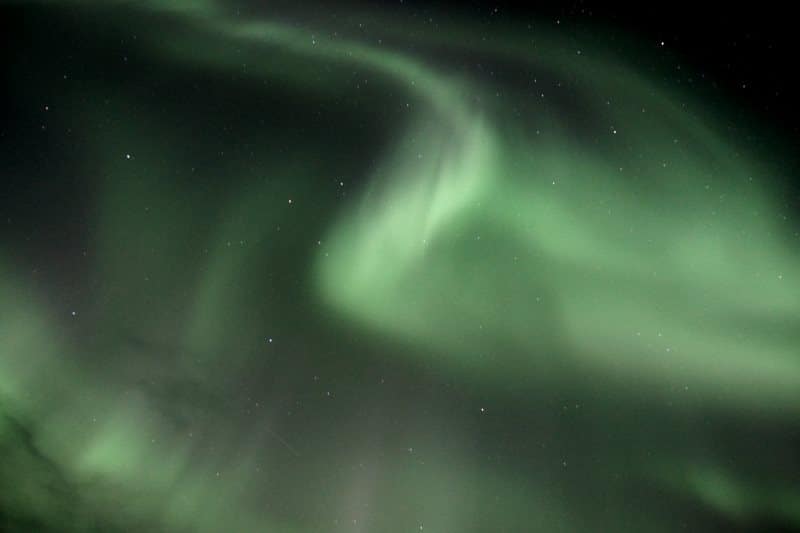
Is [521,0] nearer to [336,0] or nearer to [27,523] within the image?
[336,0]

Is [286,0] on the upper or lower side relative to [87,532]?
upper

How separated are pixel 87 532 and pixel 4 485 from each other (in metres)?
0.77

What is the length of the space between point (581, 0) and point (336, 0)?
0.96 metres

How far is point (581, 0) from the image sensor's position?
7.75 ft

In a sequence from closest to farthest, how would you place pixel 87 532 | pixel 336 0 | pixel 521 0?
pixel 521 0 → pixel 336 0 → pixel 87 532

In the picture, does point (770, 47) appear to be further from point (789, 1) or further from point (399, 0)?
point (399, 0)

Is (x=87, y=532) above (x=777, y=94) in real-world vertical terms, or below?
below

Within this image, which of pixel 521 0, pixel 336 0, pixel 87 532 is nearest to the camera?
pixel 521 0

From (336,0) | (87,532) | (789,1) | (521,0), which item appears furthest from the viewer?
(87,532)

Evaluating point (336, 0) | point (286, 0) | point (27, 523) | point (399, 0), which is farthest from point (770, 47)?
point (27, 523)

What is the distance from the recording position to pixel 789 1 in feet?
7.37

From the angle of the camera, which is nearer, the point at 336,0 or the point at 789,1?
the point at 789,1

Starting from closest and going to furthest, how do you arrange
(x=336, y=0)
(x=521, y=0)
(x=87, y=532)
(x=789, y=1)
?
(x=789, y=1), (x=521, y=0), (x=336, y=0), (x=87, y=532)

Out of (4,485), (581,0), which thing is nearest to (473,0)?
(581,0)
